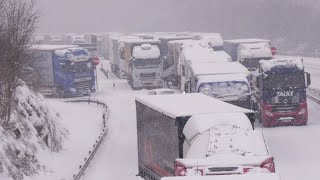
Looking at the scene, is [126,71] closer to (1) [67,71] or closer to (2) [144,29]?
(1) [67,71]

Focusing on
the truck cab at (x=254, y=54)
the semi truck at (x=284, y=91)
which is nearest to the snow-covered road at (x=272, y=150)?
the semi truck at (x=284, y=91)

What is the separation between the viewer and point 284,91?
97.1ft

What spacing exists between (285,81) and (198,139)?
52.8 feet

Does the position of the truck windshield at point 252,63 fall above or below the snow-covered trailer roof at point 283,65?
below

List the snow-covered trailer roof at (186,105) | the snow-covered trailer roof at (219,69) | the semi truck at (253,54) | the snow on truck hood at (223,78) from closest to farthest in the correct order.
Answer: the snow-covered trailer roof at (186,105) → the snow on truck hood at (223,78) → the snow-covered trailer roof at (219,69) → the semi truck at (253,54)

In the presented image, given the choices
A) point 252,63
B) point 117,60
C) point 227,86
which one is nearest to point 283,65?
point 227,86

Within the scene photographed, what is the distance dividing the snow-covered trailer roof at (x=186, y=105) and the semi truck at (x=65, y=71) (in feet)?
86.3

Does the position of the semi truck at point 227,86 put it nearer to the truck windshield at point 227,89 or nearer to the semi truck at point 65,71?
the truck windshield at point 227,89

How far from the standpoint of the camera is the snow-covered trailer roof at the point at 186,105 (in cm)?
1555

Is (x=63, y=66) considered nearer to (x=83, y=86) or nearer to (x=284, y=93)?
(x=83, y=86)

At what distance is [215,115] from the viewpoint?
15000 millimetres

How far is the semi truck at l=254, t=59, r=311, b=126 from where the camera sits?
29.6m

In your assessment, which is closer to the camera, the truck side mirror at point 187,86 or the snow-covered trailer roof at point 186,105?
the snow-covered trailer roof at point 186,105

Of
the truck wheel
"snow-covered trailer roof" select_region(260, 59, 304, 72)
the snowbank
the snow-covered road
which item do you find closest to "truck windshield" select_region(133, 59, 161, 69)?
the truck wheel
